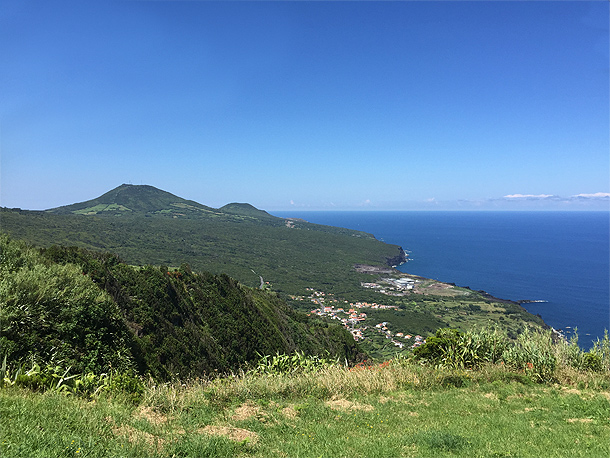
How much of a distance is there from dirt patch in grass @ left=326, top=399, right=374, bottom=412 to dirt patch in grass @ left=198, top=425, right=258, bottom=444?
2152mm

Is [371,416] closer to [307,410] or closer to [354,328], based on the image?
[307,410]

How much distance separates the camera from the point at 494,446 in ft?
16.0

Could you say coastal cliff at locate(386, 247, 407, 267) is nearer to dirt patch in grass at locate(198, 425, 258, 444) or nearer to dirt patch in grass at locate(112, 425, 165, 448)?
dirt patch in grass at locate(198, 425, 258, 444)

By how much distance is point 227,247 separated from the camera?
5787 inches

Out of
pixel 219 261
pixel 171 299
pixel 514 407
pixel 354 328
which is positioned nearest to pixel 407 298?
pixel 354 328

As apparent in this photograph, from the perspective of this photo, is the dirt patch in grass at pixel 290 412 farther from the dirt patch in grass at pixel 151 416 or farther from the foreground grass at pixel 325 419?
the dirt patch in grass at pixel 151 416

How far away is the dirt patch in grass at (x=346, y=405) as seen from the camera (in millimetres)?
6504

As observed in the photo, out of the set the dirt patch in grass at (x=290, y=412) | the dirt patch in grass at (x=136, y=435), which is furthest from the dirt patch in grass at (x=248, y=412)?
the dirt patch in grass at (x=136, y=435)

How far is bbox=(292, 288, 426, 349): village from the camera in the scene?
59991 millimetres

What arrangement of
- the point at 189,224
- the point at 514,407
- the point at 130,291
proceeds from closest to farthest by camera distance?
the point at 514,407
the point at 130,291
the point at 189,224

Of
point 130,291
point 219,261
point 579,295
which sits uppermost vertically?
point 130,291

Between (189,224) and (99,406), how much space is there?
18250cm

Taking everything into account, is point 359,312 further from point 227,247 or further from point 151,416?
point 227,247

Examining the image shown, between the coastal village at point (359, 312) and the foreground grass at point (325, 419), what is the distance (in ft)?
145
